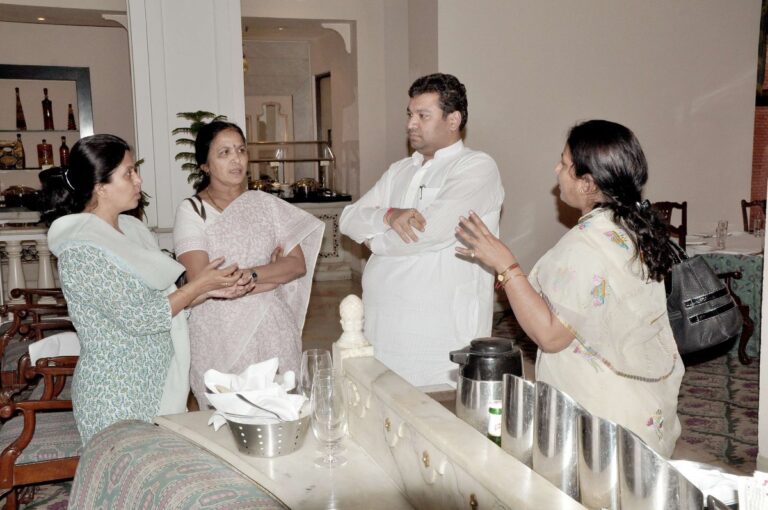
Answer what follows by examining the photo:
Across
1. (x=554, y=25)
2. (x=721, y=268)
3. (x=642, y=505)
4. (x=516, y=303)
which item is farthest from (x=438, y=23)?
(x=642, y=505)

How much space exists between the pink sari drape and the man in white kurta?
0.36 metres

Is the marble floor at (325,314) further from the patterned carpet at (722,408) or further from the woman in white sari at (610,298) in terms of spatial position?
the woman in white sari at (610,298)

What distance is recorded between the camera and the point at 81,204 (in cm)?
215

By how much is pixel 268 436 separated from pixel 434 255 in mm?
1128

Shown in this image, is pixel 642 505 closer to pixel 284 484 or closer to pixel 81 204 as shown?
pixel 284 484

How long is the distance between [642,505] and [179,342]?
1.65 metres

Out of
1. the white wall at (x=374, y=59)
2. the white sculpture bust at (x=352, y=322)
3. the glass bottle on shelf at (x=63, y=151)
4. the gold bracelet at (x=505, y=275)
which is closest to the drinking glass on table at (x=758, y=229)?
the white wall at (x=374, y=59)

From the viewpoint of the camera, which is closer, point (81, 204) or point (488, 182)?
point (81, 204)

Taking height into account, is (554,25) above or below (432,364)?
above

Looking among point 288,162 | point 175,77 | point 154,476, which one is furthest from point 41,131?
point 154,476

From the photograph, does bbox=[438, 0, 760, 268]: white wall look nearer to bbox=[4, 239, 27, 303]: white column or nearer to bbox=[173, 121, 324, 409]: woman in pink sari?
bbox=[4, 239, 27, 303]: white column

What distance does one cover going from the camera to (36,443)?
2.48 m

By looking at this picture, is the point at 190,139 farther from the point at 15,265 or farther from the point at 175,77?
the point at 15,265

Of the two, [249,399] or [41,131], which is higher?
[41,131]
